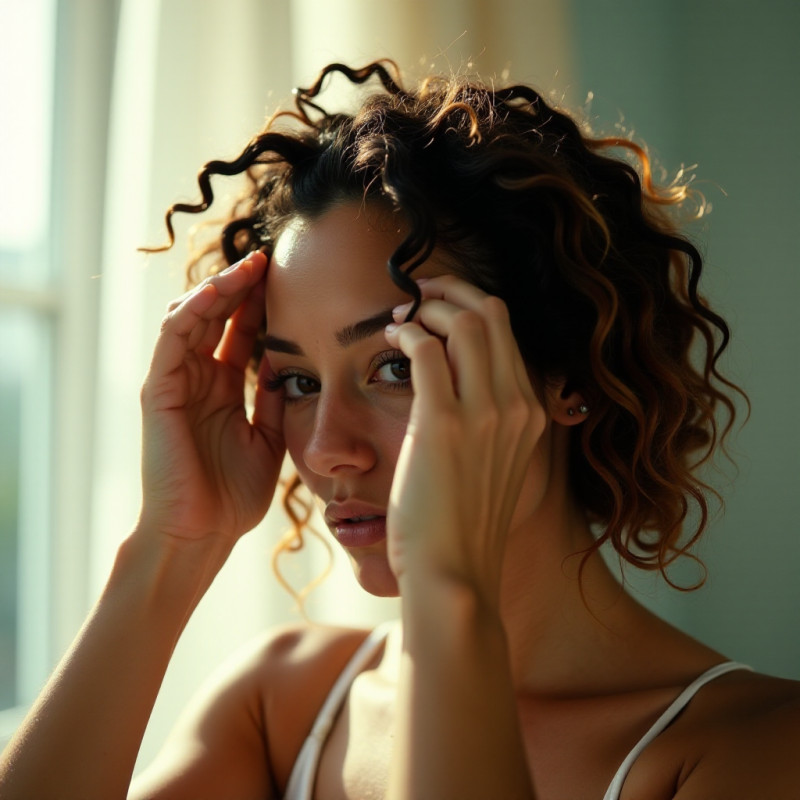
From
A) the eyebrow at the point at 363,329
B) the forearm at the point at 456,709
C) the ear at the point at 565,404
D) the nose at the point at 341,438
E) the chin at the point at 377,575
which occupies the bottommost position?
the forearm at the point at 456,709

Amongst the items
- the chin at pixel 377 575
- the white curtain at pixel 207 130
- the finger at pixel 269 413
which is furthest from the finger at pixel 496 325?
the white curtain at pixel 207 130

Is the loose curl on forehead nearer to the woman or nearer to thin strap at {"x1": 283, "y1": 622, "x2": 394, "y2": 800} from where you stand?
the woman

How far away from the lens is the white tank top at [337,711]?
106 cm

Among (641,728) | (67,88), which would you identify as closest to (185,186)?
(67,88)

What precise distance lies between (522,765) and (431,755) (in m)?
0.09

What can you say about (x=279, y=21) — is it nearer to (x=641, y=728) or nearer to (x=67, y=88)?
(x=67, y=88)

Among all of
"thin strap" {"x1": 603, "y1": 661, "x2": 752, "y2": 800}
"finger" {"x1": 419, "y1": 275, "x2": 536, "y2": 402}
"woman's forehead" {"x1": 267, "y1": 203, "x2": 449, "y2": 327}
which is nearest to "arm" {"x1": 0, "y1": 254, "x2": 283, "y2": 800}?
"woman's forehead" {"x1": 267, "y1": 203, "x2": 449, "y2": 327}

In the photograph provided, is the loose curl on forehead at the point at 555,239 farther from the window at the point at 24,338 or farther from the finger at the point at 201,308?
the window at the point at 24,338

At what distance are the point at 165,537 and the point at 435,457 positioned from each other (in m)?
0.53

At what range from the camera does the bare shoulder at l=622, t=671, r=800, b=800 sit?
936 mm

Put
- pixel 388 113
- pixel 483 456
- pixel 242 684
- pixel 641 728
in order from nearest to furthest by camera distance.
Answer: pixel 483 456
pixel 641 728
pixel 388 113
pixel 242 684

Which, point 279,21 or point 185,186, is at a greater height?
point 279,21

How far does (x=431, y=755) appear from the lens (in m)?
0.81

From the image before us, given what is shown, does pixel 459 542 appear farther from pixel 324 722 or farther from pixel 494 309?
pixel 324 722
